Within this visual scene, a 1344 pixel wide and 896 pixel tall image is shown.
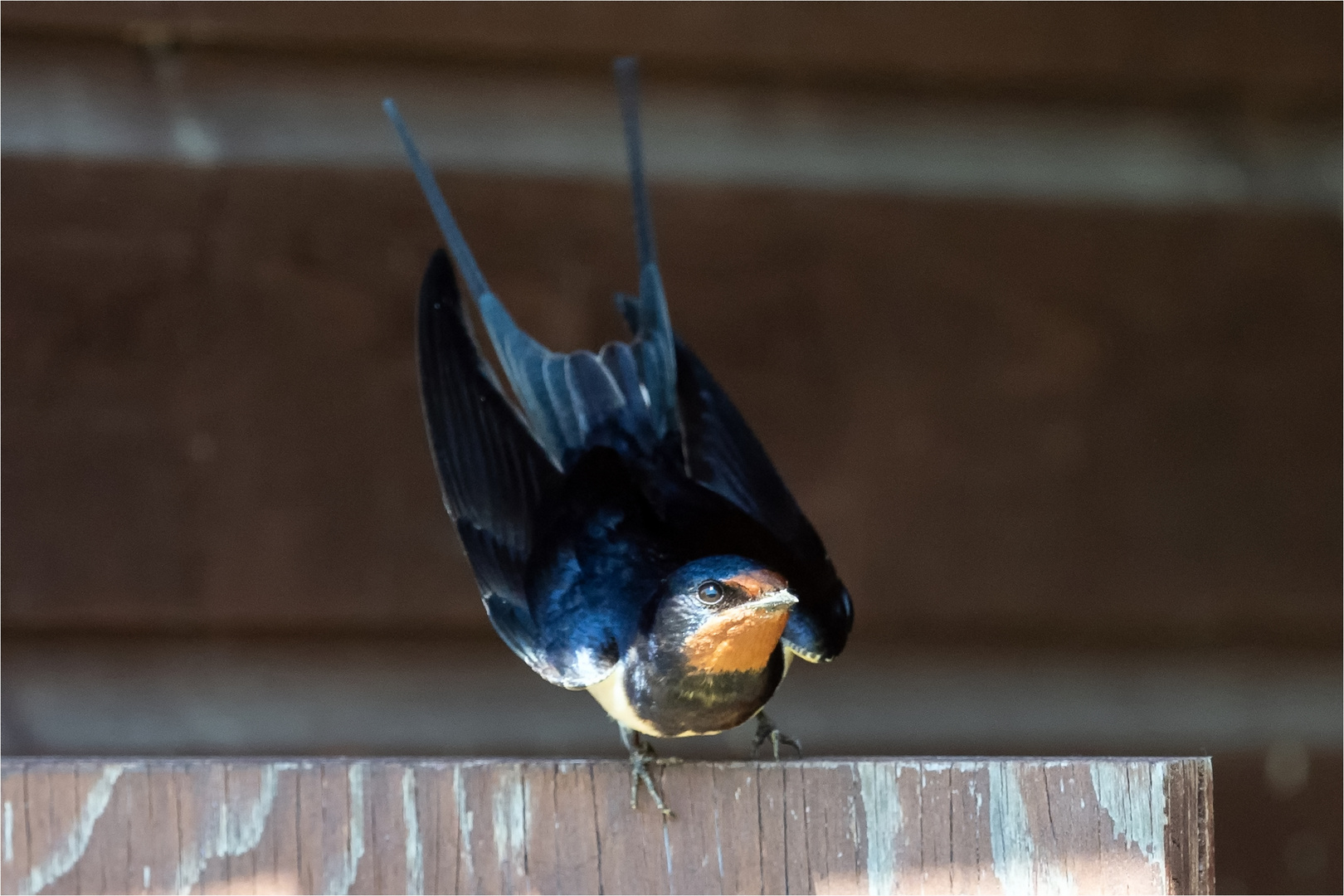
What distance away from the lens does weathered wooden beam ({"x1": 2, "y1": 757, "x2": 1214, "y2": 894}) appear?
85 cm

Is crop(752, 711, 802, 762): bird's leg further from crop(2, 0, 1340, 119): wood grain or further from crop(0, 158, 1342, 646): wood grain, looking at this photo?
crop(2, 0, 1340, 119): wood grain

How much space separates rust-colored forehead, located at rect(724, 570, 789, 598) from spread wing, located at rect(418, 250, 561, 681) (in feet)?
0.66

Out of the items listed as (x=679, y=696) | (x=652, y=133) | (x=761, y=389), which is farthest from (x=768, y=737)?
(x=652, y=133)

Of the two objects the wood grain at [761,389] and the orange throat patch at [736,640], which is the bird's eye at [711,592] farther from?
the wood grain at [761,389]

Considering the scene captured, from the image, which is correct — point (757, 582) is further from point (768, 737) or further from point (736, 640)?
point (768, 737)

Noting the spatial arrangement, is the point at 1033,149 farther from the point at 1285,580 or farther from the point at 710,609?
the point at 710,609

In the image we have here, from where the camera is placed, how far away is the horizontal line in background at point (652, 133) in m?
1.45

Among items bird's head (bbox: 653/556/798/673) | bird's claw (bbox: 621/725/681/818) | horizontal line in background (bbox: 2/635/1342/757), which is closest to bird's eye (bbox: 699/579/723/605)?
bird's head (bbox: 653/556/798/673)

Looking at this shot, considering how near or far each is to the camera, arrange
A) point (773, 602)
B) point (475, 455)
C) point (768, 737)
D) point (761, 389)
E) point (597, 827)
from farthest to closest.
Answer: point (761, 389)
point (768, 737)
point (475, 455)
point (773, 602)
point (597, 827)

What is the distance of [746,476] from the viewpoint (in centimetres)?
143

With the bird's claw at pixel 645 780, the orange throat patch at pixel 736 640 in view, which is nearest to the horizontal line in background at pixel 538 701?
the orange throat patch at pixel 736 640

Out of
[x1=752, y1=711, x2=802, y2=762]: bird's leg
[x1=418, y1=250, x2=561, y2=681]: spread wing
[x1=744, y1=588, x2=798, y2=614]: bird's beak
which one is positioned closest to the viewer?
[x1=744, y1=588, x2=798, y2=614]: bird's beak

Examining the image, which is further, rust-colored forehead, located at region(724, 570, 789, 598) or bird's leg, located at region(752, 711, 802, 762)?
bird's leg, located at region(752, 711, 802, 762)

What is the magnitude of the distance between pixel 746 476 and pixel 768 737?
28 centimetres
